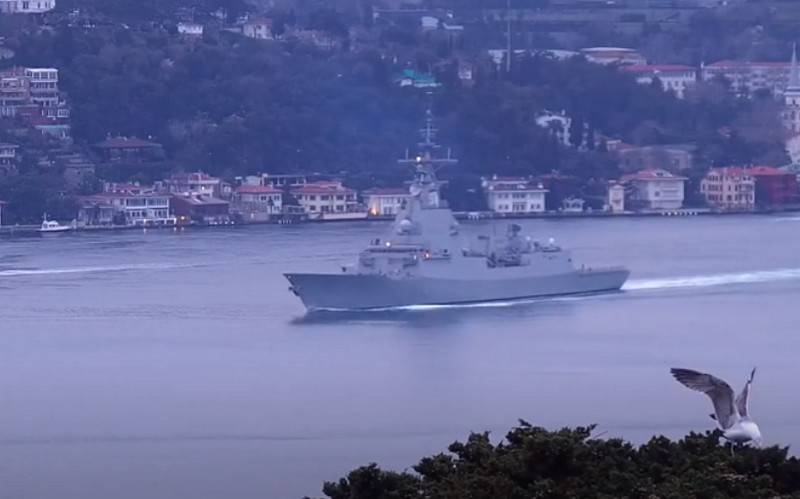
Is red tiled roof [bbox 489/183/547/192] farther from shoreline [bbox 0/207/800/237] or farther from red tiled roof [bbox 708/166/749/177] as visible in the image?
red tiled roof [bbox 708/166/749/177]

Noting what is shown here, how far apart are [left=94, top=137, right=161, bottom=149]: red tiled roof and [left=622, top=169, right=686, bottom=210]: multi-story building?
3991 millimetres

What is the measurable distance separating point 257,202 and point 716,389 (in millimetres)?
16164

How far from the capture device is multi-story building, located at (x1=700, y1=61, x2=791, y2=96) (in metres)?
29.9

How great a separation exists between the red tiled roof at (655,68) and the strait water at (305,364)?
10541 millimetres

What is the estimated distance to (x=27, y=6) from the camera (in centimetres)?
2784

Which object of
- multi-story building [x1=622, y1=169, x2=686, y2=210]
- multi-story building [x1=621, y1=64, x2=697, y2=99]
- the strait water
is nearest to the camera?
the strait water

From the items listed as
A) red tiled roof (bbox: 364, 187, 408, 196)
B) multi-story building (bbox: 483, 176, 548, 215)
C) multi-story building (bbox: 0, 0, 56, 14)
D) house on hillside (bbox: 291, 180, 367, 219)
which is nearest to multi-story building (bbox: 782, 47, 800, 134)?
multi-story building (bbox: 483, 176, 548, 215)

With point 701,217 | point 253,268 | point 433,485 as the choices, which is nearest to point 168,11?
point 701,217

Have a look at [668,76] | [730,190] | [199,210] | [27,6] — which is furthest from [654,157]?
[27,6]

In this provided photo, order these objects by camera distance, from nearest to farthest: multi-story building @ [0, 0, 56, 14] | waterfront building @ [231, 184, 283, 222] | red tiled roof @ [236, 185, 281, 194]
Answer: waterfront building @ [231, 184, 283, 222] < red tiled roof @ [236, 185, 281, 194] < multi-story building @ [0, 0, 56, 14]

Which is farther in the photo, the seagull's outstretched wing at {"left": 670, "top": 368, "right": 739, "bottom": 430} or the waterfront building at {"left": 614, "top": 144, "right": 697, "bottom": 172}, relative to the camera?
the waterfront building at {"left": 614, "top": 144, "right": 697, "bottom": 172}

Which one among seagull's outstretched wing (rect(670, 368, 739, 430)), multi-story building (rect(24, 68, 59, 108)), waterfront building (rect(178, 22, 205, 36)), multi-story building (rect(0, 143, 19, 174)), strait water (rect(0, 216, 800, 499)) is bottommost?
strait water (rect(0, 216, 800, 499))

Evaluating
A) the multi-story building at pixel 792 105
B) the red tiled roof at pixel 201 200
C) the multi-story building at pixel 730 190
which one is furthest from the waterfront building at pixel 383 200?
the multi-story building at pixel 792 105

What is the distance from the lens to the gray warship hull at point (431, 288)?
1491 cm
